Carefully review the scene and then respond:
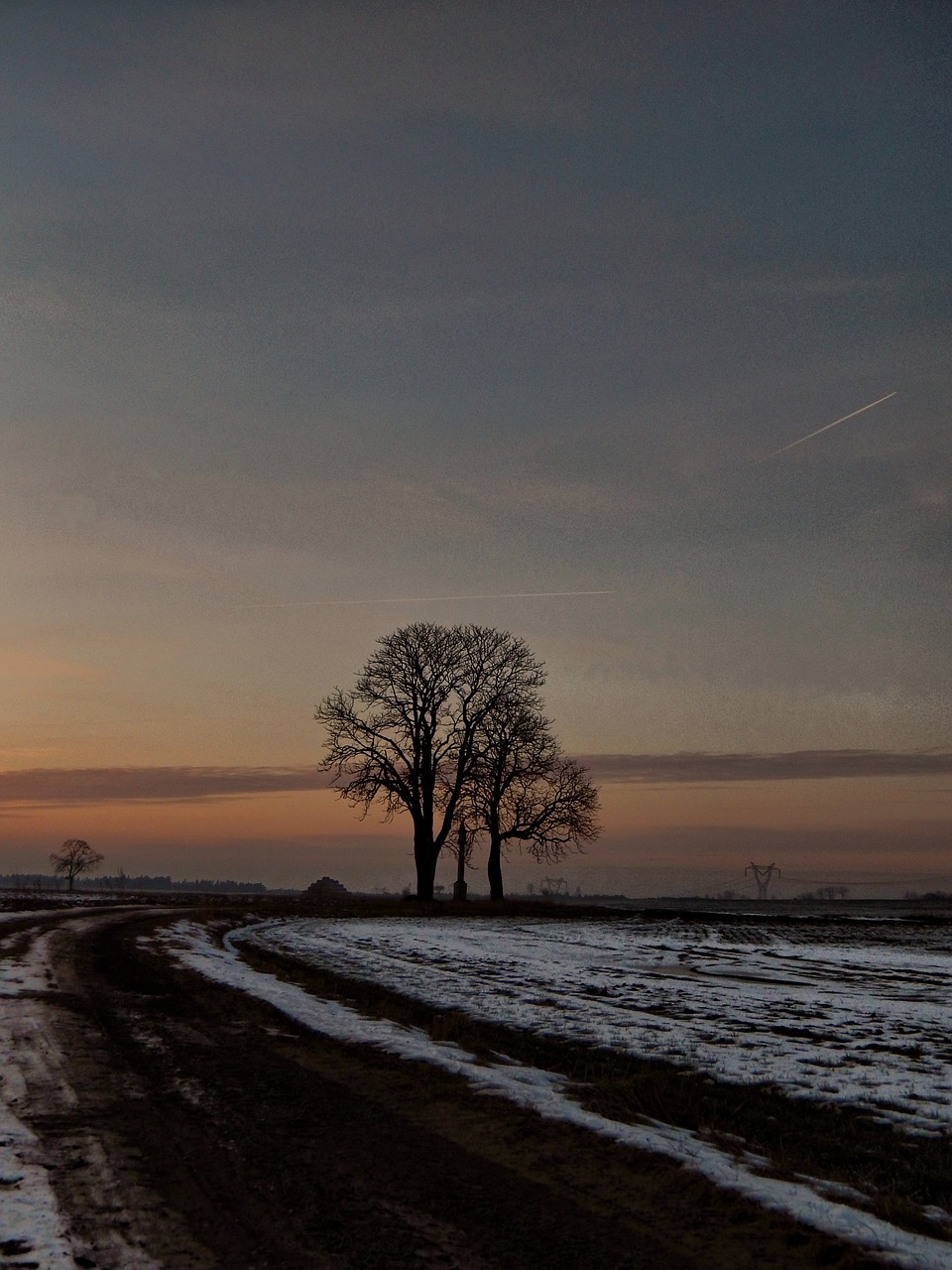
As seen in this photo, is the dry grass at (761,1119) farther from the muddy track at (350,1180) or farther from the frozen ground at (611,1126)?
the muddy track at (350,1180)

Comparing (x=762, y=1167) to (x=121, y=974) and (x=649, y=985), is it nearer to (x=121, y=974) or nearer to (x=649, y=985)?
(x=649, y=985)

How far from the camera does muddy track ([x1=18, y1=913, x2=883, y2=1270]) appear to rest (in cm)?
465

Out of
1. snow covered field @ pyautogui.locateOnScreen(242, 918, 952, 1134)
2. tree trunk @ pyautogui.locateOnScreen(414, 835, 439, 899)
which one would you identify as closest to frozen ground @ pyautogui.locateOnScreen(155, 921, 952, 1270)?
snow covered field @ pyautogui.locateOnScreen(242, 918, 952, 1134)

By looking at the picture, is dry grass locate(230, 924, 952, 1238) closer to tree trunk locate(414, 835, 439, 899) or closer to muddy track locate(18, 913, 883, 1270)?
muddy track locate(18, 913, 883, 1270)

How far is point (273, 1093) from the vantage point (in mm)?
7750

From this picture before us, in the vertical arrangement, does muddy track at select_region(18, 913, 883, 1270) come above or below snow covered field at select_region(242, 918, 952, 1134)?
above

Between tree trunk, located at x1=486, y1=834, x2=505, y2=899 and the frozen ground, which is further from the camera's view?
tree trunk, located at x1=486, y1=834, x2=505, y2=899

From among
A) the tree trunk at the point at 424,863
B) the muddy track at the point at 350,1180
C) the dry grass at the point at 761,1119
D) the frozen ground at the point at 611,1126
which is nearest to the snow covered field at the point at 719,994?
the dry grass at the point at 761,1119

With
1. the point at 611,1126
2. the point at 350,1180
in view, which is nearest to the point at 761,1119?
the point at 611,1126

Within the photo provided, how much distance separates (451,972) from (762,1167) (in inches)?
455

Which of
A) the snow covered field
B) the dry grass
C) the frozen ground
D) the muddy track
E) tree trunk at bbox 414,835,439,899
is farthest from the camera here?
tree trunk at bbox 414,835,439,899

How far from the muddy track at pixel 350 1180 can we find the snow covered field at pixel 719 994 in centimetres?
Answer: 292

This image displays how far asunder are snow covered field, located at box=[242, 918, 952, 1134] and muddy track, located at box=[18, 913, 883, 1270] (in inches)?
115

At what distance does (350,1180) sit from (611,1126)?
223cm
